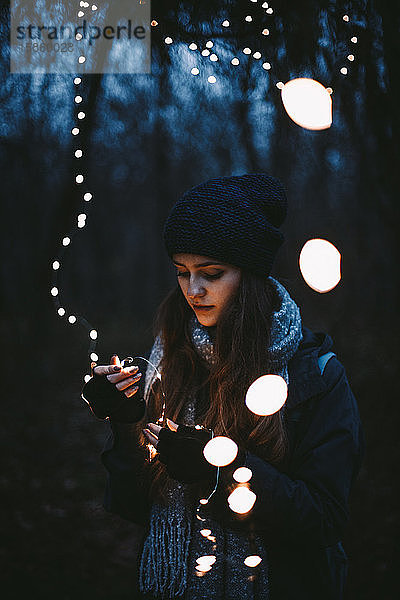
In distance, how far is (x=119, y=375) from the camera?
1212mm

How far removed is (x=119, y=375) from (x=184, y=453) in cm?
24

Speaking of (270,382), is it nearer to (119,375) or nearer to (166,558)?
(119,375)

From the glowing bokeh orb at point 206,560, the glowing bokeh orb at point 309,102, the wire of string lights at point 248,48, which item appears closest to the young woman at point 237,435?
the glowing bokeh orb at point 206,560

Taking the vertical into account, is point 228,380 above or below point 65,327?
above

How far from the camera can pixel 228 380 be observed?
1312 millimetres

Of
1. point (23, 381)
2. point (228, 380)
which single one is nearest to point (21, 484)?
point (23, 381)

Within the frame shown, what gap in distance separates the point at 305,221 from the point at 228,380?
1728 mm

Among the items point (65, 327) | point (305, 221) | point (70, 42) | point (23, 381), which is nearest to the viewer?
point (70, 42)

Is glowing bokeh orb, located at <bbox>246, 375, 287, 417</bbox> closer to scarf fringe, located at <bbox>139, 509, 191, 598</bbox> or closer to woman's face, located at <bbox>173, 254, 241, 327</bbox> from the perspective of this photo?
woman's face, located at <bbox>173, 254, 241, 327</bbox>

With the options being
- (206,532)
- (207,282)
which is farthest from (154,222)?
(206,532)

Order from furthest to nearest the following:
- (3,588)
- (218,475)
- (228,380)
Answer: (3,588), (228,380), (218,475)

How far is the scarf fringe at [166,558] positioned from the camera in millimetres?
1301

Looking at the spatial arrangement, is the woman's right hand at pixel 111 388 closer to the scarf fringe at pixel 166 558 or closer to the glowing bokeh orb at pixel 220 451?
the glowing bokeh orb at pixel 220 451

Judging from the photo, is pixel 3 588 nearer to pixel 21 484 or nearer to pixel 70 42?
pixel 21 484
